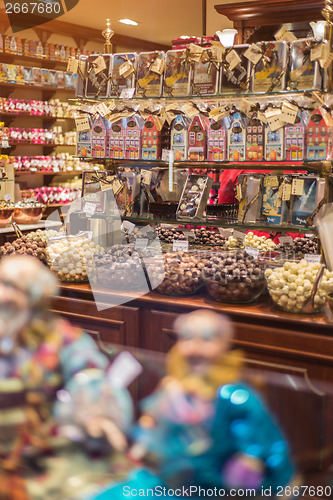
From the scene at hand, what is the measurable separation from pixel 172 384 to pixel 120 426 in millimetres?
114

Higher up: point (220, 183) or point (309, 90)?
point (309, 90)

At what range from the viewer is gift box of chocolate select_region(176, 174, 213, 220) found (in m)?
2.94

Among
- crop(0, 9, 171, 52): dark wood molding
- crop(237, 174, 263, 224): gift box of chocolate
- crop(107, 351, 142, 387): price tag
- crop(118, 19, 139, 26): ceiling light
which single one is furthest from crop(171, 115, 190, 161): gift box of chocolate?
crop(118, 19, 139, 26): ceiling light

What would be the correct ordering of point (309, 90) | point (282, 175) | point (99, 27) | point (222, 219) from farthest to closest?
1. point (99, 27)
2. point (222, 219)
3. point (282, 175)
4. point (309, 90)

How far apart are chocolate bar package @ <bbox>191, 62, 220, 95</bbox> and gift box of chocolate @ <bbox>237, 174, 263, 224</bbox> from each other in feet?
1.48

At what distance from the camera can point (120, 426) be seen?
1.01 m

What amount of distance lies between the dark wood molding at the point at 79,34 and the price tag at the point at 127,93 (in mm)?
4726

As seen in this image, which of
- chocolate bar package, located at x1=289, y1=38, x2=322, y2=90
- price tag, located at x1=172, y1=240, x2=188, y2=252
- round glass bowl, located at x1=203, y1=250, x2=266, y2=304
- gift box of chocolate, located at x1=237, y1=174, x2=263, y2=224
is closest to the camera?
round glass bowl, located at x1=203, y1=250, x2=266, y2=304

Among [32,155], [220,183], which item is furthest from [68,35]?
[220,183]

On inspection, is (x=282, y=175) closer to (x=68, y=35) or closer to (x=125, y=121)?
(x=125, y=121)

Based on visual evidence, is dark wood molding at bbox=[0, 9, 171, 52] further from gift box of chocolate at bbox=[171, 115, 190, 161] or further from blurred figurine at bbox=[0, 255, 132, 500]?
blurred figurine at bbox=[0, 255, 132, 500]

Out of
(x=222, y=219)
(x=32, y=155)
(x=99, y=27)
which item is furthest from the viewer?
(x=99, y=27)

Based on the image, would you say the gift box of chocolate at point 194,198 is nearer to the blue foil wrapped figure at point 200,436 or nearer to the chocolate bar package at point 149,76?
the chocolate bar package at point 149,76

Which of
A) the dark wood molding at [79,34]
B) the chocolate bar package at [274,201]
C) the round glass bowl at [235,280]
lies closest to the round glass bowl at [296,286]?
the round glass bowl at [235,280]
